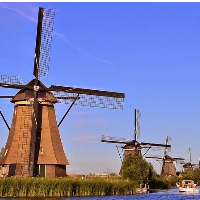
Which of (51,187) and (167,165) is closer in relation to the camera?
(51,187)

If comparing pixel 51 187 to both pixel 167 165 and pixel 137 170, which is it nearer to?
pixel 137 170

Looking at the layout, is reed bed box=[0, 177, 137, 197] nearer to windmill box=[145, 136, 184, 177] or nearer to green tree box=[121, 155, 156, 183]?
green tree box=[121, 155, 156, 183]

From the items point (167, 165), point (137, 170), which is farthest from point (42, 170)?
point (167, 165)

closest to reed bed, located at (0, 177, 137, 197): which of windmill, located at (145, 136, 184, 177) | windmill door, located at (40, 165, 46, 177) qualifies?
windmill door, located at (40, 165, 46, 177)

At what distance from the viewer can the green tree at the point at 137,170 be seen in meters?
41.4

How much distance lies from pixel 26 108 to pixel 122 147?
25169 mm

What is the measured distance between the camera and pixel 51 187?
26625mm

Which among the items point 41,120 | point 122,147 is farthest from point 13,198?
point 122,147

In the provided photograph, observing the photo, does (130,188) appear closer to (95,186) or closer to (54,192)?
(95,186)

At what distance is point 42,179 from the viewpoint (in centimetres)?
2669

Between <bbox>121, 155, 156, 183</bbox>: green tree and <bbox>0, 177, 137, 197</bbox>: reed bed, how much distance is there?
35.6ft

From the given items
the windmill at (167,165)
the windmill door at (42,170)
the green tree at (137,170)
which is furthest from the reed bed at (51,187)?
the windmill at (167,165)

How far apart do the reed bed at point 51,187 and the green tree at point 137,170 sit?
10865mm

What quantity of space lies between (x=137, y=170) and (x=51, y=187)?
649 inches
